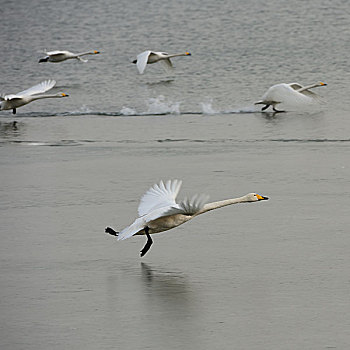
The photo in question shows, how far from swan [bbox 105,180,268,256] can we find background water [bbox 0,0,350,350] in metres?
0.20

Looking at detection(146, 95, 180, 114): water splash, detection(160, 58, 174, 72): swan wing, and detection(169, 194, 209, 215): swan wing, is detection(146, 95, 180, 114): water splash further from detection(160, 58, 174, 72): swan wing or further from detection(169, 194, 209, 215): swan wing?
detection(169, 194, 209, 215): swan wing

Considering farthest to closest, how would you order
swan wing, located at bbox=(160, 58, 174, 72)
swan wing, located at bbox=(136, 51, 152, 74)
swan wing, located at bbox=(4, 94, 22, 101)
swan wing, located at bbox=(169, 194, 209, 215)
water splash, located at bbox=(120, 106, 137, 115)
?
swan wing, located at bbox=(160, 58, 174, 72)
swan wing, located at bbox=(136, 51, 152, 74)
water splash, located at bbox=(120, 106, 137, 115)
swan wing, located at bbox=(4, 94, 22, 101)
swan wing, located at bbox=(169, 194, 209, 215)

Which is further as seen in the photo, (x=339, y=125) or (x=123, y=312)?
(x=339, y=125)

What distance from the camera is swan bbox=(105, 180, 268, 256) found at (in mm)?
6242

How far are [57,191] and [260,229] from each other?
7.69 ft

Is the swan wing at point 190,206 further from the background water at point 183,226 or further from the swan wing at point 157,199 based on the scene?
the swan wing at point 157,199

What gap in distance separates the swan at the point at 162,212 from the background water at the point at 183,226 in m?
0.20

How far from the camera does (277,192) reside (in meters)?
8.80

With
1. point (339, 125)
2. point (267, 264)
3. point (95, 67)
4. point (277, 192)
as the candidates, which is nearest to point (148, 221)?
point (267, 264)

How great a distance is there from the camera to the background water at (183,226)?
517 centimetres

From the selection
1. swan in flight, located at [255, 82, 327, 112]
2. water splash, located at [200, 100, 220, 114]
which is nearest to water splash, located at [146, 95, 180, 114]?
water splash, located at [200, 100, 220, 114]

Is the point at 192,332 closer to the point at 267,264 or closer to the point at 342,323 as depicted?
the point at 342,323

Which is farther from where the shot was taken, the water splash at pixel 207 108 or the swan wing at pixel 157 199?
the water splash at pixel 207 108

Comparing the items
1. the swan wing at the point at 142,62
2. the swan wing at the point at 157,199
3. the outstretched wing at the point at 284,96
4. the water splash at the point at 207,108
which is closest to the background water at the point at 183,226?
the water splash at the point at 207,108
